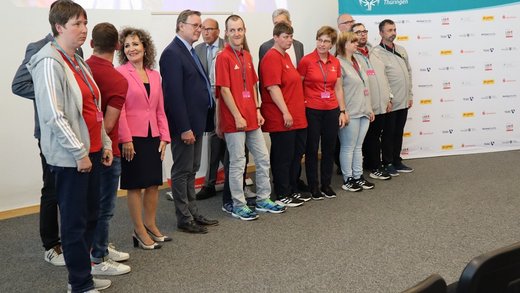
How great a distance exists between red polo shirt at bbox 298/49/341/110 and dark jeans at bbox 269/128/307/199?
0.27 m

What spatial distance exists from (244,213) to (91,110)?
175 cm

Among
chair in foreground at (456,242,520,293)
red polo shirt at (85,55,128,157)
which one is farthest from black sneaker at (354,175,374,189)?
chair in foreground at (456,242,520,293)

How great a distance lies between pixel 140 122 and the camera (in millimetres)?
2986

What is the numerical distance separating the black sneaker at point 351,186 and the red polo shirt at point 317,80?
2.56 ft

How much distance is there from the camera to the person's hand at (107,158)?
2568mm

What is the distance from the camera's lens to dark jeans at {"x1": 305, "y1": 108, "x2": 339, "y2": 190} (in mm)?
4270

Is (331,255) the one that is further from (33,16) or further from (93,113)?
(33,16)

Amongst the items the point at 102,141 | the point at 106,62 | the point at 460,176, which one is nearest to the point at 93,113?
the point at 102,141

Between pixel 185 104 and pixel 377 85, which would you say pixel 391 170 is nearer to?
pixel 377 85

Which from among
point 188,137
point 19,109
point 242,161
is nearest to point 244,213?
point 242,161

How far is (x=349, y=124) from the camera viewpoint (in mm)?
4586

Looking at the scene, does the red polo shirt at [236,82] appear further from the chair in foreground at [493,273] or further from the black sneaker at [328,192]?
the chair in foreground at [493,273]

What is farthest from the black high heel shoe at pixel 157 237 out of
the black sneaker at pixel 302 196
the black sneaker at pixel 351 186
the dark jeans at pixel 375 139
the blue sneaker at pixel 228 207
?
the dark jeans at pixel 375 139

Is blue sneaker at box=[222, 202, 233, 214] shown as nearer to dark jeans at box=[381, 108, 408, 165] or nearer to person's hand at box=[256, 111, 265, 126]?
person's hand at box=[256, 111, 265, 126]
